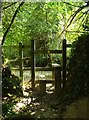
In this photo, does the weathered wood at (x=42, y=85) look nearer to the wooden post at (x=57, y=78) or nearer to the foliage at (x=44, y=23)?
the wooden post at (x=57, y=78)

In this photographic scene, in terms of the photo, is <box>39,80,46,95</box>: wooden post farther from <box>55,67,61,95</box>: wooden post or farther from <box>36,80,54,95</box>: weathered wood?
<box>55,67,61,95</box>: wooden post

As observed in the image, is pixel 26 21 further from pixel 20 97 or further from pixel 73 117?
pixel 73 117

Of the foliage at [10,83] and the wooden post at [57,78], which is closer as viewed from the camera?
the wooden post at [57,78]

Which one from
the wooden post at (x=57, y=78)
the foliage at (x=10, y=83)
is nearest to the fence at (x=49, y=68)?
the wooden post at (x=57, y=78)

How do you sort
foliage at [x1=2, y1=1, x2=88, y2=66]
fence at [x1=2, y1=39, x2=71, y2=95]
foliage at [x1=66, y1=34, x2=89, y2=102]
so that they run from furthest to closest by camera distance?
fence at [x1=2, y1=39, x2=71, y2=95]
foliage at [x1=2, y1=1, x2=88, y2=66]
foliage at [x1=66, y1=34, x2=89, y2=102]

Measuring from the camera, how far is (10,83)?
2.86m

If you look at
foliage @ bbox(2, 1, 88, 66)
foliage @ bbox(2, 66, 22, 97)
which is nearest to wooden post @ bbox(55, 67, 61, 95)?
foliage @ bbox(2, 1, 88, 66)

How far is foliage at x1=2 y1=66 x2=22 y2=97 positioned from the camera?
276cm

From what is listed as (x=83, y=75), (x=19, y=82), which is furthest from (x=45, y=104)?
(x=19, y=82)

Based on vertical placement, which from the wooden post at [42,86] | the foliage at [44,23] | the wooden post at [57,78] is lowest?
the wooden post at [42,86]

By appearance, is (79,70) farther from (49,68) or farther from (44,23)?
(44,23)

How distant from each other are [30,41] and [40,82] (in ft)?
1.48

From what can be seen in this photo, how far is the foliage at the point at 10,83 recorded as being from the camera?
2.76 metres

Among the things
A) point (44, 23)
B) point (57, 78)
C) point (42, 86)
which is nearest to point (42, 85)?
point (42, 86)
